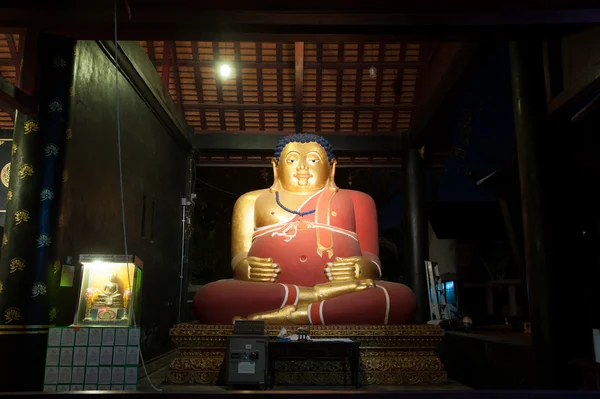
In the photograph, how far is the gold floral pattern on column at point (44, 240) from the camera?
3.82 m

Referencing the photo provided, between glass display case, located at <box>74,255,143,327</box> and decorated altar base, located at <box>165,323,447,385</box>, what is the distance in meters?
0.48

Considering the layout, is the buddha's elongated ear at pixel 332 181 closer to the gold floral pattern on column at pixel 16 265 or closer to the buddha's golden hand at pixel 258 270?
the buddha's golden hand at pixel 258 270

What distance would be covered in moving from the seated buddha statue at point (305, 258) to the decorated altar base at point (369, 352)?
0.25 m

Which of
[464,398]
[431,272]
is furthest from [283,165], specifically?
[464,398]

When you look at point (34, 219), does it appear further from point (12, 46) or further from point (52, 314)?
point (12, 46)

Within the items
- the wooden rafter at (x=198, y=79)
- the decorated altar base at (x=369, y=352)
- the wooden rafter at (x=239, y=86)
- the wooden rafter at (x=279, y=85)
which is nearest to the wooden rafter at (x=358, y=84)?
the wooden rafter at (x=279, y=85)

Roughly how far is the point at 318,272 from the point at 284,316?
0.78 meters

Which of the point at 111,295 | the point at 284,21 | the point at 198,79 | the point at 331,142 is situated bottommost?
the point at 111,295

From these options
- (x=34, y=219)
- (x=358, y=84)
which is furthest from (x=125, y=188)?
(x=358, y=84)

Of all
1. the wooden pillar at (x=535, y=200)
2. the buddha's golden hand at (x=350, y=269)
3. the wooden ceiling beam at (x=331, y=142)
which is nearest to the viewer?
the wooden pillar at (x=535, y=200)

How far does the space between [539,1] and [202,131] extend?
5.61 metres

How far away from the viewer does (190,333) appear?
407 centimetres

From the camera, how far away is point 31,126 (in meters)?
3.97

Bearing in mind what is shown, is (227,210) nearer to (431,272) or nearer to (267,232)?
(431,272)
